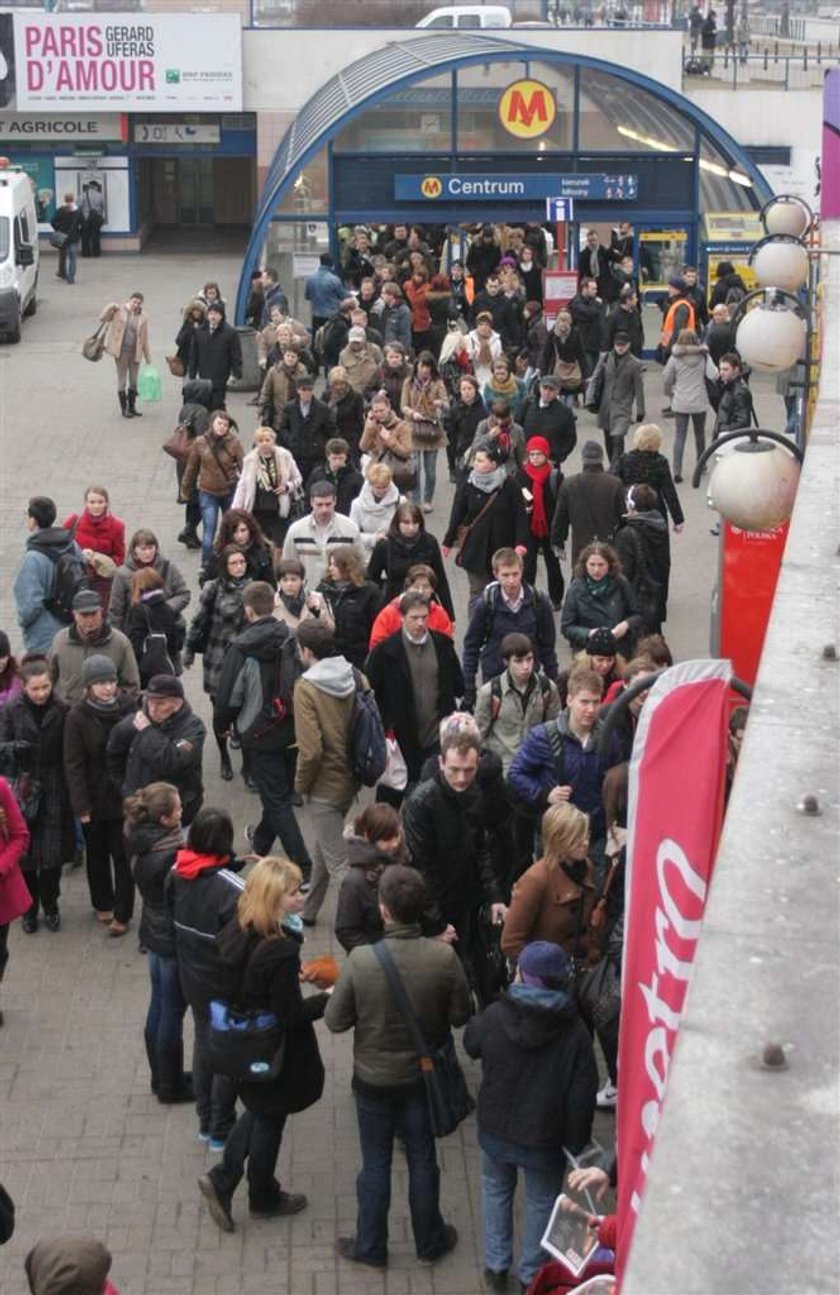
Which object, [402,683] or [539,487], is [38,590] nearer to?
[402,683]

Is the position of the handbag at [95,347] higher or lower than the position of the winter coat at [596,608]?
higher

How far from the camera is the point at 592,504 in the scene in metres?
14.1

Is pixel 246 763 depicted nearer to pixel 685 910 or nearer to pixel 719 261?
pixel 685 910

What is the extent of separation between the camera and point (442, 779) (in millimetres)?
8844

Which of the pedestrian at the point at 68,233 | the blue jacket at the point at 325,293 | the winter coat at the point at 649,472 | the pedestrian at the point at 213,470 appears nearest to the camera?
the winter coat at the point at 649,472

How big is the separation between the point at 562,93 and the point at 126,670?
1691cm

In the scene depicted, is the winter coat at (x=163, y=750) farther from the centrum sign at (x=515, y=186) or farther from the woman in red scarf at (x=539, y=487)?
the centrum sign at (x=515, y=186)

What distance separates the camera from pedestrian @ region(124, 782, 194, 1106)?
839cm

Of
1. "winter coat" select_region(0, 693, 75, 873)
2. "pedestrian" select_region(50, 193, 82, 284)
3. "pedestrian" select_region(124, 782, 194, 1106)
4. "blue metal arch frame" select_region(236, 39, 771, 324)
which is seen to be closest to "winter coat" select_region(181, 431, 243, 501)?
"winter coat" select_region(0, 693, 75, 873)

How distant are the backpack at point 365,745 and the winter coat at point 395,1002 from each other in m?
2.71

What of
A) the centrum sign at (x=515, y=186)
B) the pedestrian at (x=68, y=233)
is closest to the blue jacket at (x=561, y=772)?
the centrum sign at (x=515, y=186)

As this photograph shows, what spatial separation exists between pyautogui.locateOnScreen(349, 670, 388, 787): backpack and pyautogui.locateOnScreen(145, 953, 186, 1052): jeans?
183cm

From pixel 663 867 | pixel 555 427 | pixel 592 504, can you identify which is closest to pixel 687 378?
pixel 555 427

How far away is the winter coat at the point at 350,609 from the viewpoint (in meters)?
11.9
